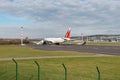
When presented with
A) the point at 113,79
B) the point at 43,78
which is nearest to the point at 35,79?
the point at 43,78

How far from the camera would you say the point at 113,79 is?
19.8 m

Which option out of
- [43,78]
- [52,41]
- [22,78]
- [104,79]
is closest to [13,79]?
[22,78]

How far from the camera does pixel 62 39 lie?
13538cm

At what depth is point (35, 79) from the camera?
18734 millimetres

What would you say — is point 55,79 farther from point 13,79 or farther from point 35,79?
point 13,79

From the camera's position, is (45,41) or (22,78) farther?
(45,41)

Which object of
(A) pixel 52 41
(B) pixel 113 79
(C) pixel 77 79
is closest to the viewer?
(C) pixel 77 79

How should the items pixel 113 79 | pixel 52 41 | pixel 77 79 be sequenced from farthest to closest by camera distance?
pixel 52 41, pixel 113 79, pixel 77 79

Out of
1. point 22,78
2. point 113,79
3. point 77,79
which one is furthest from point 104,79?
point 22,78

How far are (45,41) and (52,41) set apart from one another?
6462 millimetres

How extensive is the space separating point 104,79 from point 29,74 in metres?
5.05

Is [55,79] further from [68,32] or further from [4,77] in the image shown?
[68,32]

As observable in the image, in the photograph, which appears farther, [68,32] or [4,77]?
[68,32]

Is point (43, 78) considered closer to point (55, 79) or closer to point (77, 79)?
point (55, 79)
